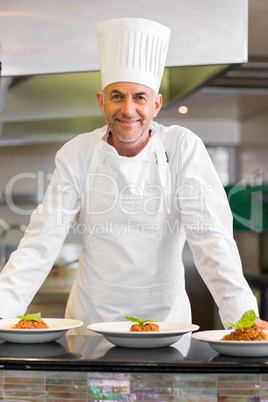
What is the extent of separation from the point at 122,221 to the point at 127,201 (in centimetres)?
8

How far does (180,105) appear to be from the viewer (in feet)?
11.5

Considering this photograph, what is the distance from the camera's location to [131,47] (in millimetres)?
2291

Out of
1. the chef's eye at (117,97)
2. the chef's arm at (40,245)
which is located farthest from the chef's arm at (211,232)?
the chef's arm at (40,245)

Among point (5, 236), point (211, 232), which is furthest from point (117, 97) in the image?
point (5, 236)

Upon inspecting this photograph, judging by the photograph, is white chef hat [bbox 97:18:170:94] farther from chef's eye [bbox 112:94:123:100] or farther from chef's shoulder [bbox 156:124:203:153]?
chef's shoulder [bbox 156:124:203:153]

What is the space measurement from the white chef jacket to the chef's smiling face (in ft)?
0.53

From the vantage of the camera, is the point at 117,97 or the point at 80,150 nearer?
the point at 117,97

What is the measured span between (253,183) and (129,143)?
139 centimetres

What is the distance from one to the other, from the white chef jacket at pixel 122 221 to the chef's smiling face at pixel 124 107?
0.16 metres

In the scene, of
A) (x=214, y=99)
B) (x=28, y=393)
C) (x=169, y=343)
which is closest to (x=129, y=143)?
(x=169, y=343)

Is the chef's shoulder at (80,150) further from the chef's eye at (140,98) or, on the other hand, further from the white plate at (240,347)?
the white plate at (240,347)

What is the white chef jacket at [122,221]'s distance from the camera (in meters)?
2.28

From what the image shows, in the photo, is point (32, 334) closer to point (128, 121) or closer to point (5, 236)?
point (128, 121)

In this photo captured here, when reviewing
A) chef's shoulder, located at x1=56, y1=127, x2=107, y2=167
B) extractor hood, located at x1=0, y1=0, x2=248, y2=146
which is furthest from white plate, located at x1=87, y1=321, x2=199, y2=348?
extractor hood, located at x1=0, y1=0, x2=248, y2=146
